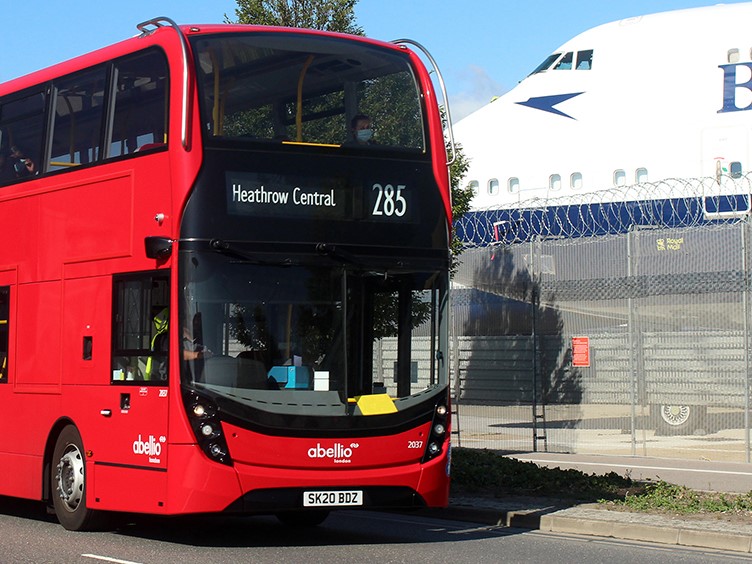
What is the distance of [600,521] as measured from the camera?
1380cm

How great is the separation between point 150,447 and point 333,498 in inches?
64.0

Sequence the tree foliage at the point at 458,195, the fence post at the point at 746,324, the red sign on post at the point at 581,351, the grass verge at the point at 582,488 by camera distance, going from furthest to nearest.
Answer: the tree foliage at the point at 458,195
the red sign on post at the point at 581,351
the fence post at the point at 746,324
the grass verge at the point at 582,488

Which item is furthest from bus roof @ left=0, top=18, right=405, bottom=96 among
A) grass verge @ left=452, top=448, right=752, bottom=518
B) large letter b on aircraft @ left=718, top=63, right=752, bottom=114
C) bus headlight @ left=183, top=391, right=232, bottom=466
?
large letter b on aircraft @ left=718, top=63, right=752, bottom=114

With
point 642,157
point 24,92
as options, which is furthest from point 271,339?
point 642,157

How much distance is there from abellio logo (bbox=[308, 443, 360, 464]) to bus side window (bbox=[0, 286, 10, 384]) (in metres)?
4.35

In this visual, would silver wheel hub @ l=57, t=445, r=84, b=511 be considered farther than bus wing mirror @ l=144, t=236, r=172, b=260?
Yes

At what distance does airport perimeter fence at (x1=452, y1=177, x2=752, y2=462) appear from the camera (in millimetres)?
20547

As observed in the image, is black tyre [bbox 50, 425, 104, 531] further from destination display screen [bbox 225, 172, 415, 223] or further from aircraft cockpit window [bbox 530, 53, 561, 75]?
aircraft cockpit window [bbox 530, 53, 561, 75]

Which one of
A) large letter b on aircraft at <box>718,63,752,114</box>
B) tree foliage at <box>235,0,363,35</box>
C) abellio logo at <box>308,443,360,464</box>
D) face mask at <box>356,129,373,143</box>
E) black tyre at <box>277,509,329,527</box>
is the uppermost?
large letter b on aircraft at <box>718,63,752,114</box>

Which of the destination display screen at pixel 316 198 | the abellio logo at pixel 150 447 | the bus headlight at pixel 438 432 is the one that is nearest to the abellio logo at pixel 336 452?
the bus headlight at pixel 438 432

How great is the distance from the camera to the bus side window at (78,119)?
14.0 m

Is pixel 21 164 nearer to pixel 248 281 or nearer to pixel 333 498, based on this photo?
pixel 248 281

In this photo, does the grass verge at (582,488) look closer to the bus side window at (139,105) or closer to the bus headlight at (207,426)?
the bus headlight at (207,426)

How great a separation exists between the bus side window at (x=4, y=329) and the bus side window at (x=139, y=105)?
2.57 m
